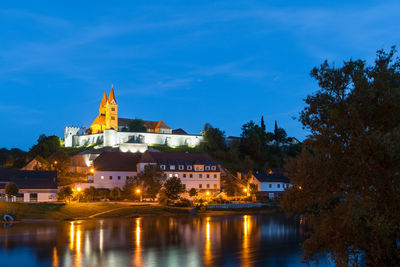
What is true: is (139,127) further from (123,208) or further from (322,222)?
(322,222)

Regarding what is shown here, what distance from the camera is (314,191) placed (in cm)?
1388

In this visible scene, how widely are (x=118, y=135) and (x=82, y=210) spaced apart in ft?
182

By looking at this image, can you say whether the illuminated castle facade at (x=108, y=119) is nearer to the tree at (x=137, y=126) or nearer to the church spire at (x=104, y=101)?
the tree at (x=137, y=126)

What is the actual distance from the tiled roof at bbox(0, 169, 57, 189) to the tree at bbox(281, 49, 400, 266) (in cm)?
4158

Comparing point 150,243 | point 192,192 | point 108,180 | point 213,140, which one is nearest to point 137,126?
point 213,140

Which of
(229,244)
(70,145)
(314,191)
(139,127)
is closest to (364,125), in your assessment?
(314,191)

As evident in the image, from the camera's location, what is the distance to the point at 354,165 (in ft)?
42.8

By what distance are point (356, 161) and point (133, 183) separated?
4282 cm

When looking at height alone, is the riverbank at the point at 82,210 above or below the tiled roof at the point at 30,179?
below

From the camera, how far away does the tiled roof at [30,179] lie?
49.2 meters

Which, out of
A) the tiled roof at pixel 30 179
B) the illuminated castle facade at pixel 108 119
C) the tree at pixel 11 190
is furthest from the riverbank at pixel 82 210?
the illuminated castle facade at pixel 108 119

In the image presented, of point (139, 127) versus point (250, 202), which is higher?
point (139, 127)

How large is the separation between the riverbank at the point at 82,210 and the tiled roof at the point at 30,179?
6.54 metres

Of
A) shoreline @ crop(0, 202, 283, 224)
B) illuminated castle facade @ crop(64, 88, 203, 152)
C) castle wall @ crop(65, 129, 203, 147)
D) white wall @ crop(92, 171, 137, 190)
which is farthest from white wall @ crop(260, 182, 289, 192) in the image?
castle wall @ crop(65, 129, 203, 147)
